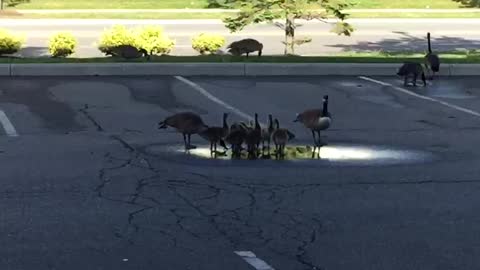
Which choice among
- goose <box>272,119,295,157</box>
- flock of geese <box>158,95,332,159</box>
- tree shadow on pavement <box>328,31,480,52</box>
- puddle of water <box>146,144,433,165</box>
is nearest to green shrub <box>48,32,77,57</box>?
tree shadow on pavement <box>328,31,480,52</box>

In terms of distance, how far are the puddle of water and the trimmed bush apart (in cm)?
796

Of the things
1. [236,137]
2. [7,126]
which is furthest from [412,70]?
[7,126]

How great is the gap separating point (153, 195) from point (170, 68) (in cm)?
855

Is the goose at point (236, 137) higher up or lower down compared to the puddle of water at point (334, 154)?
higher up

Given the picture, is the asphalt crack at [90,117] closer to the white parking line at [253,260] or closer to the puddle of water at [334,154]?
the puddle of water at [334,154]

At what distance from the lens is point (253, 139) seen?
9422 mm

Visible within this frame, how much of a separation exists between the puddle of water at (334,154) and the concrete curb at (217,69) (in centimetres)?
604

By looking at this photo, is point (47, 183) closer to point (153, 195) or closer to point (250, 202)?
point (153, 195)

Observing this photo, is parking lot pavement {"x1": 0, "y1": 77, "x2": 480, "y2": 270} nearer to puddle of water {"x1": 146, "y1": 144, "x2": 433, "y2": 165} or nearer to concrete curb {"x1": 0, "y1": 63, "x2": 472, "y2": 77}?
puddle of water {"x1": 146, "y1": 144, "x2": 433, "y2": 165}

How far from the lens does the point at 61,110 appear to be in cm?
1256

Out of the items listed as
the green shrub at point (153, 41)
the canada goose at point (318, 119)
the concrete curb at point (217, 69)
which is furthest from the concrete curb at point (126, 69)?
the canada goose at point (318, 119)

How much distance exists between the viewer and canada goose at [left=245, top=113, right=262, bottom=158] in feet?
30.8

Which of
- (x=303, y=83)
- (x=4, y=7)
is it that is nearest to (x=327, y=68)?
(x=303, y=83)

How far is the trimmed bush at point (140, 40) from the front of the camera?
17.9 m
